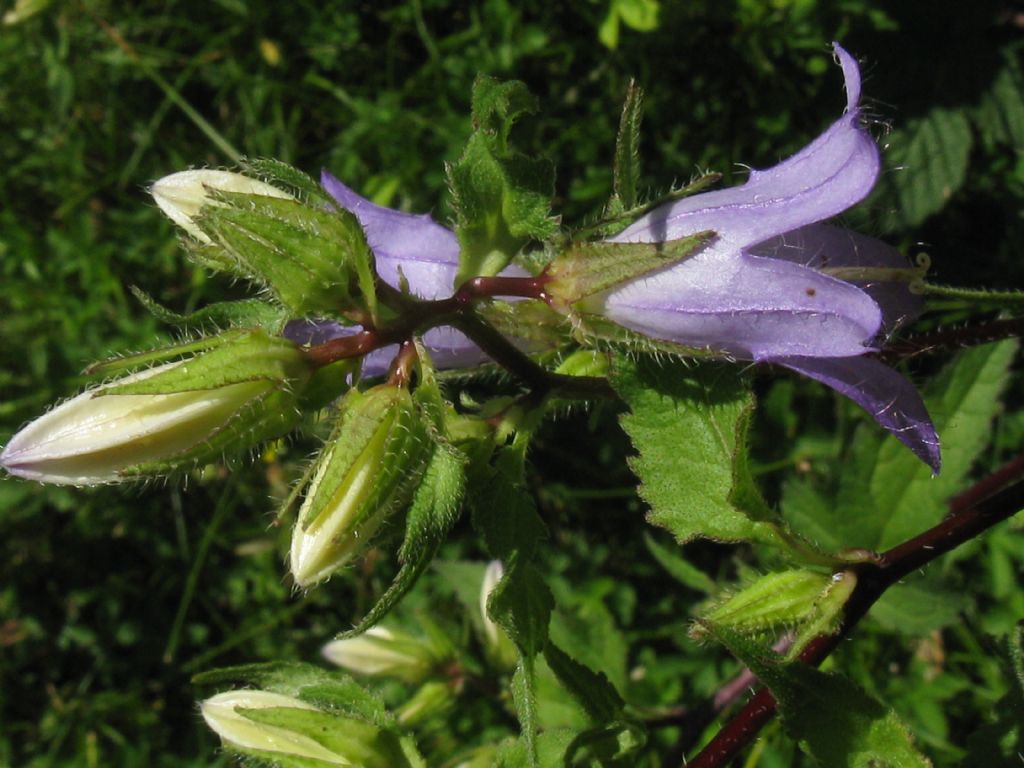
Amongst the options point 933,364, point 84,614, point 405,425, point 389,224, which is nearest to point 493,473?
point 405,425

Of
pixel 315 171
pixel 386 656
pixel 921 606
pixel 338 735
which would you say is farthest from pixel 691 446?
pixel 315 171

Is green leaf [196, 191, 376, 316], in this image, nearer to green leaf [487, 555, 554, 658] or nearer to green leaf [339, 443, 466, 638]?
green leaf [339, 443, 466, 638]

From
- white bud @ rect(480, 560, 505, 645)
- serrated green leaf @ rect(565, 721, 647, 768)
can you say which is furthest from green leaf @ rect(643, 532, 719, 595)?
serrated green leaf @ rect(565, 721, 647, 768)

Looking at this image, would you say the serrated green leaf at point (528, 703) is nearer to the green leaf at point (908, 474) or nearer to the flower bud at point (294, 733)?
the flower bud at point (294, 733)

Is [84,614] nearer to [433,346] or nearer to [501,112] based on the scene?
[433,346]

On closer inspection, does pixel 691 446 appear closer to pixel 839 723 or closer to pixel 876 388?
pixel 876 388

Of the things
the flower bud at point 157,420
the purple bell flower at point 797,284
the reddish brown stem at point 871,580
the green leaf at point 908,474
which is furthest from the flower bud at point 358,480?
the green leaf at point 908,474
